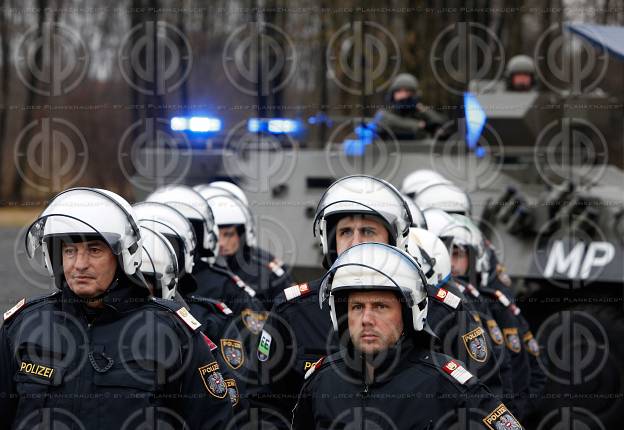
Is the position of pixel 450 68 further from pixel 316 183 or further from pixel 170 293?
pixel 170 293

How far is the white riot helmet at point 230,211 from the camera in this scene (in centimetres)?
802

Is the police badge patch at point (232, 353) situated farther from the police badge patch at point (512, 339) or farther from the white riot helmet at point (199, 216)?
the police badge patch at point (512, 339)

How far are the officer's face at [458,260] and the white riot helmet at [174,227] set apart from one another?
5.90ft

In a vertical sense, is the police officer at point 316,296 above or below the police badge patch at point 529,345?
above

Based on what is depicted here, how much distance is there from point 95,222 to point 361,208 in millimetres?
1368

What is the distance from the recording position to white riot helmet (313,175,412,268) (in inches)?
194

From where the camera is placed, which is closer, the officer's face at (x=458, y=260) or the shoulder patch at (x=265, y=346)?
the shoulder patch at (x=265, y=346)

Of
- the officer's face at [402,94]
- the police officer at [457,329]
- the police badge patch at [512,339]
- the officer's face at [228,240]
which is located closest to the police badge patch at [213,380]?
the police officer at [457,329]

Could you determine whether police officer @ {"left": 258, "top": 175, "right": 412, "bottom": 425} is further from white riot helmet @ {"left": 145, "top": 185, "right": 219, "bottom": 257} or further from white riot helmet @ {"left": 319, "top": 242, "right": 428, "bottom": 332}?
white riot helmet @ {"left": 145, "top": 185, "right": 219, "bottom": 257}

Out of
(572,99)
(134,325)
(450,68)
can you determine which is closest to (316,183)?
(572,99)

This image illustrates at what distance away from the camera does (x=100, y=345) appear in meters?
3.79

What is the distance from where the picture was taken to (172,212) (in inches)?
237

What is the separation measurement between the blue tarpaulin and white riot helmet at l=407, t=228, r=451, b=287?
9.98ft

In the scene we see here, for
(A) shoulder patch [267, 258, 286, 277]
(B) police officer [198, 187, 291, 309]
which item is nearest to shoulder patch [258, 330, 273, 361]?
(B) police officer [198, 187, 291, 309]
